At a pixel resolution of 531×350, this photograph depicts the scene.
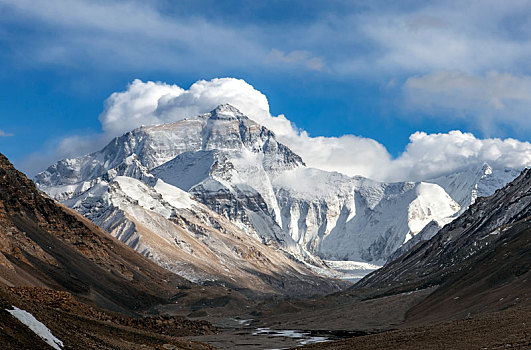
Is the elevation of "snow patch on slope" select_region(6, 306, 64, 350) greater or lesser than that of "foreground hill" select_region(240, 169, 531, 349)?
lesser

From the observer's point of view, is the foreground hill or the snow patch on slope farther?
the foreground hill

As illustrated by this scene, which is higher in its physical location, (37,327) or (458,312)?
(458,312)

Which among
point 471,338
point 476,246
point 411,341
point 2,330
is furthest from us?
point 476,246

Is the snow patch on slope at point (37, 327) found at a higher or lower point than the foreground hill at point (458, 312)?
lower

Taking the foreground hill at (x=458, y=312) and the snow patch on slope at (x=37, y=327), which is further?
the foreground hill at (x=458, y=312)

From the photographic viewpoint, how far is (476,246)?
604 feet

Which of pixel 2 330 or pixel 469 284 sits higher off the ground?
pixel 469 284

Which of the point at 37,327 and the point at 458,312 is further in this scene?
the point at 458,312

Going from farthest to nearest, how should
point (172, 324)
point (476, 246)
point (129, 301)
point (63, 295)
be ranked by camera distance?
point (129, 301) < point (476, 246) < point (172, 324) < point (63, 295)

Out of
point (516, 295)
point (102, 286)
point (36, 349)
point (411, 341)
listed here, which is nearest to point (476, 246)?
point (516, 295)

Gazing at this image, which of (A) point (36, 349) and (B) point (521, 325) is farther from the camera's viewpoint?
(B) point (521, 325)

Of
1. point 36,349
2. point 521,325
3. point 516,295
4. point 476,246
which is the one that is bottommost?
point 36,349

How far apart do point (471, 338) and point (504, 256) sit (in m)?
67.6

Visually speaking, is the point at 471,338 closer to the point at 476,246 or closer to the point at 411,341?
the point at 411,341
